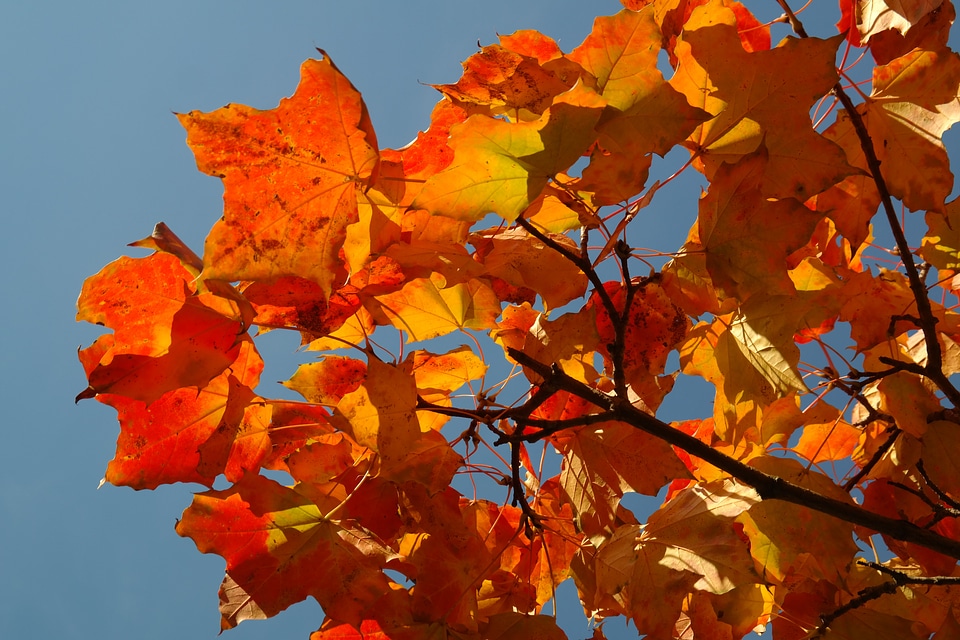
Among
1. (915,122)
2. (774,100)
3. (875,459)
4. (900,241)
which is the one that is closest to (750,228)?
(774,100)

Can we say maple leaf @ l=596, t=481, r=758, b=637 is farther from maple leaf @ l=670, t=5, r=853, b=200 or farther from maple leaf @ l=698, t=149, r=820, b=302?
maple leaf @ l=670, t=5, r=853, b=200

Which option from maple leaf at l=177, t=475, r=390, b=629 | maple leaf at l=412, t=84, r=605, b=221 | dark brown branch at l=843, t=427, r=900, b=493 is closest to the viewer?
maple leaf at l=412, t=84, r=605, b=221

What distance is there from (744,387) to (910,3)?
2.00ft

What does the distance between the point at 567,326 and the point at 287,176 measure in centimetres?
40

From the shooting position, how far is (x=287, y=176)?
855 mm

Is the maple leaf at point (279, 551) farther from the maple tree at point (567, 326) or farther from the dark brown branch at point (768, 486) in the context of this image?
the dark brown branch at point (768, 486)

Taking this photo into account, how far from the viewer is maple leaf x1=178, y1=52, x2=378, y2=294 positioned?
31.8 inches

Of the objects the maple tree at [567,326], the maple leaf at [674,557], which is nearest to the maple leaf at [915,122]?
the maple tree at [567,326]

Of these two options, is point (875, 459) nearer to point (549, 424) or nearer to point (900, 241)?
point (900, 241)

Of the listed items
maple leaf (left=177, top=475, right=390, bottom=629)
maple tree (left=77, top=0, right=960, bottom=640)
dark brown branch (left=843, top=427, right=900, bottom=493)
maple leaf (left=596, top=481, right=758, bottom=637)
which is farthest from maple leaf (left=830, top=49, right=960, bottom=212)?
maple leaf (left=177, top=475, right=390, bottom=629)

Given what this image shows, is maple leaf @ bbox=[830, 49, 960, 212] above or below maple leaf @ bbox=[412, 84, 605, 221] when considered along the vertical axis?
above

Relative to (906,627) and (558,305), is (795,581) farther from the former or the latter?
(558,305)

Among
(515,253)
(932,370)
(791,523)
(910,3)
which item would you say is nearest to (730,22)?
(910,3)

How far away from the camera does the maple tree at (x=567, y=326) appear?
0.85m
